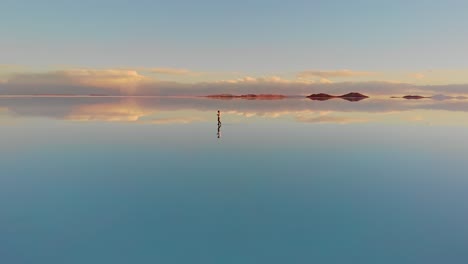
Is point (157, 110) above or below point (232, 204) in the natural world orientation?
below

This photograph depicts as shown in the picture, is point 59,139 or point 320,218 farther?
point 59,139

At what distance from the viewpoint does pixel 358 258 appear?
28.0 ft

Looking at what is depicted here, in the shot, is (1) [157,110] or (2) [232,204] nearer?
(2) [232,204]

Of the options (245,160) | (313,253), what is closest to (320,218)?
(313,253)

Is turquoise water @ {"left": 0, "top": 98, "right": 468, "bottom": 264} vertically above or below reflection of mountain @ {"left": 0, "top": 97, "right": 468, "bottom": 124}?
above

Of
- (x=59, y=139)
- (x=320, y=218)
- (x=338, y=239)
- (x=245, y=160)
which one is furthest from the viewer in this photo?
(x=59, y=139)

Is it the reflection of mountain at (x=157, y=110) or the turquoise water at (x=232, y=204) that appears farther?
the reflection of mountain at (x=157, y=110)

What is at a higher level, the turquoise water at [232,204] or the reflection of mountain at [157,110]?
the turquoise water at [232,204]

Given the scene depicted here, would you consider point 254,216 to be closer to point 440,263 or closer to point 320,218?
point 320,218

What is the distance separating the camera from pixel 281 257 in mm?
8578

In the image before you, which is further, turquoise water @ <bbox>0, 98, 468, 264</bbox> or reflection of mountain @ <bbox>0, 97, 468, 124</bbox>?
reflection of mountain @ <bbox>0, 97, 468, 124</bbox>

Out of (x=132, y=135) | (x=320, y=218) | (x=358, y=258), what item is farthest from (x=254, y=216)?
(x=132, y=135)

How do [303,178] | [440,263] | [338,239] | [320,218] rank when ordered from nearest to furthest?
1. [440,263]
2. [338,239]
3. [320,218]
4. [303,178]

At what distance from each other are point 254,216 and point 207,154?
10061 mm
